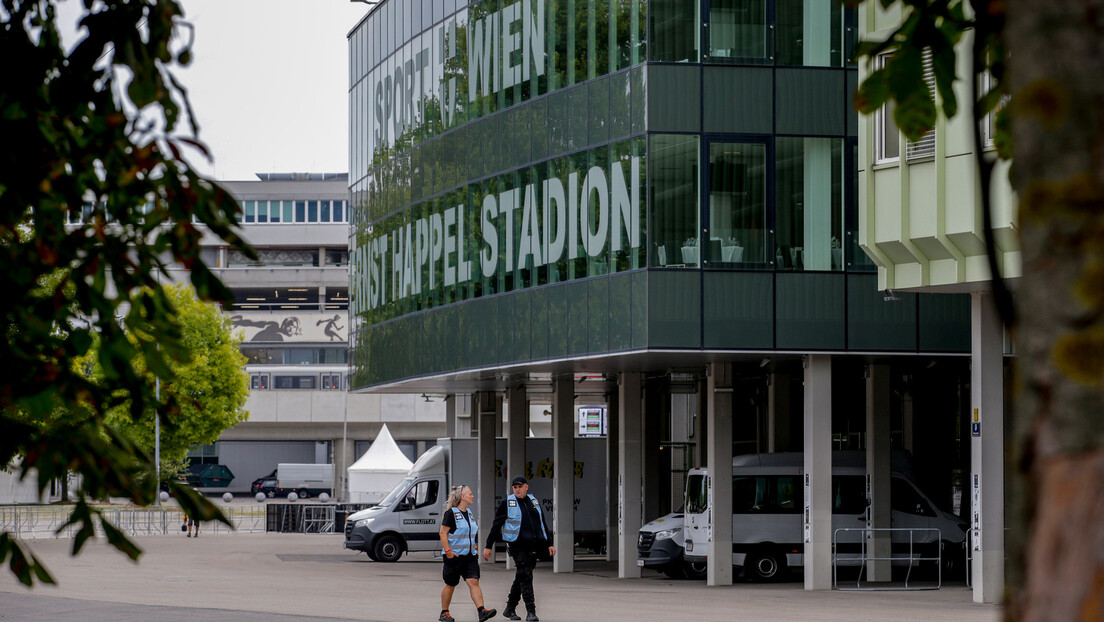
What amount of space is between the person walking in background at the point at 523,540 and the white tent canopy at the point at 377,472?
40.4 m

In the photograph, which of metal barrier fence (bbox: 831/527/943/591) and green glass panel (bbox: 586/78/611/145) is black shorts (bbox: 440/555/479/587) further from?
green glass panel (bbox: 586/78/611/145)

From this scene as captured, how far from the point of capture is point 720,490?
28672 mm

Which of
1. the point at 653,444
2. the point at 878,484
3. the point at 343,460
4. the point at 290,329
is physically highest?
the point at 290,329

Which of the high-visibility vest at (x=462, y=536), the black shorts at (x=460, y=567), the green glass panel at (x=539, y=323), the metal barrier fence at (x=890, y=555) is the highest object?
the green glass panel at (x=539, y=323)

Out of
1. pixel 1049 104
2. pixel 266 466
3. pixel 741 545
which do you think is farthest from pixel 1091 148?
pixel 266 466

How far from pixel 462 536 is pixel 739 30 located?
1191 centimetres

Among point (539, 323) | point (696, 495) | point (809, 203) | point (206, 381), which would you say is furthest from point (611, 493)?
point (206, 381)

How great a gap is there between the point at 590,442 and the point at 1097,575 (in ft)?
121

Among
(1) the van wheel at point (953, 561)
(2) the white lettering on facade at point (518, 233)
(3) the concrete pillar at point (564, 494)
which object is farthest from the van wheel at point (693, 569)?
(2) the white lettering on facade at point (518, 233)

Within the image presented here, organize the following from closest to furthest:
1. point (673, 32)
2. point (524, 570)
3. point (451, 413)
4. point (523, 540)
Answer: point (523, 540) → point (524, 570) → point (673, 32) → point (451, 413)

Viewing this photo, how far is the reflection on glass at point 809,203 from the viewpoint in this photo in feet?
88.9

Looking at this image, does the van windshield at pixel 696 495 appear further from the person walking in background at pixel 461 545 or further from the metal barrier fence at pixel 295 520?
the metal barrier fence at pixel 295 520

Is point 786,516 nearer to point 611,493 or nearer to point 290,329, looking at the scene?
point 611,493

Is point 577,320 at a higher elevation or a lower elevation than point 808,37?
lower
